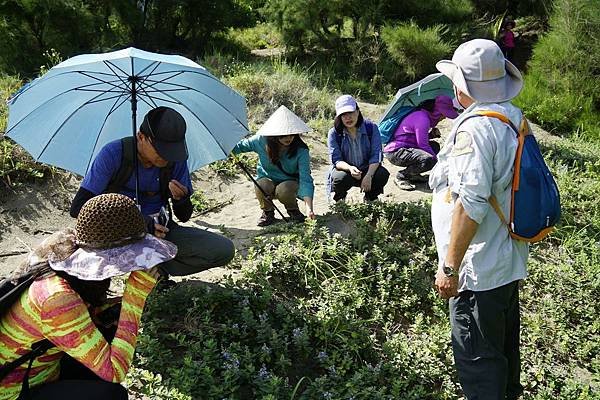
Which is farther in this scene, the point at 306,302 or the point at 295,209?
the point at 295,209

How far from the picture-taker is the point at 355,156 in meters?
5.19

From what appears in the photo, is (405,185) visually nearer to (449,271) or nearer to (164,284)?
(164,284)

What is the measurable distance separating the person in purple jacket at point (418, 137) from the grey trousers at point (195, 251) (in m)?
2.99

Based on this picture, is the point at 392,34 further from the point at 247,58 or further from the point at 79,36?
the point at 79,36

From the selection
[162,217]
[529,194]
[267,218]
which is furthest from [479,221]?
[267,218]

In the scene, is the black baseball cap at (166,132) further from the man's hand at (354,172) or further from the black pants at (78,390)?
the man's hand at (354,172)

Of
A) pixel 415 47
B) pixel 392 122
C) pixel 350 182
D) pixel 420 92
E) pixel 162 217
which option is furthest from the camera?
pixel 415 47

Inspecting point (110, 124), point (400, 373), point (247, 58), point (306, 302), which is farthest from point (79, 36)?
point (400, 373)

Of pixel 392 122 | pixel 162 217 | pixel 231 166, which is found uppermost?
pixel 162 217

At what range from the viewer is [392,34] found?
1066 centimetres

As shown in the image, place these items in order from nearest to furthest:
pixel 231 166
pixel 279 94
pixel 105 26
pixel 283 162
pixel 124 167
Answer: pixel 124 167 < pixel 283 162 < pixel 231 166 < pixel 279 94 < pixel 105 26

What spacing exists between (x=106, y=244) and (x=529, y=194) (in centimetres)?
163

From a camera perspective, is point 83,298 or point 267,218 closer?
point 83,298

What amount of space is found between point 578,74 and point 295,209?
6594 mm
